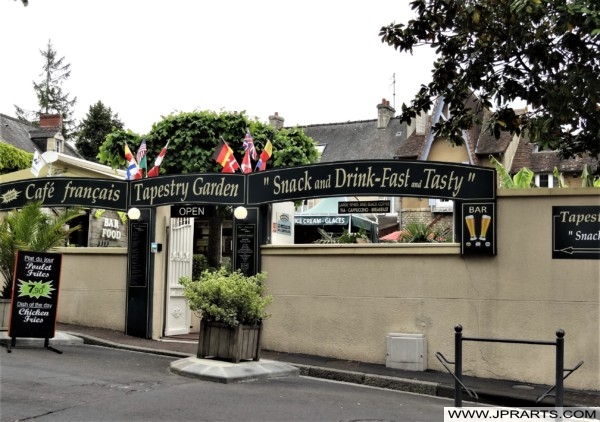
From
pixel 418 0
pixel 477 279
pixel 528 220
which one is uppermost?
pixel 418 0

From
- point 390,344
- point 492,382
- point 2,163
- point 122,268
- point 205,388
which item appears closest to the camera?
point 205,388

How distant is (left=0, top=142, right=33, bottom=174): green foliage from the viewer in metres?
29.6

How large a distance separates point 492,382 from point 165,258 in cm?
679

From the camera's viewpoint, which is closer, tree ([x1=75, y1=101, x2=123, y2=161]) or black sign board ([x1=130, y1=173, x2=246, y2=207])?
black sign board ([x1=130, y1=173, x2=246, y2=207])

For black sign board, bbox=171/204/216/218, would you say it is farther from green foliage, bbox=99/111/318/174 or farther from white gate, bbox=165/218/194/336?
green foliage, bbox=99/111/318/174

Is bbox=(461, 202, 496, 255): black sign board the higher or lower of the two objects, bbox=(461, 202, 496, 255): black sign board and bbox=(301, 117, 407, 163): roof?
the lower

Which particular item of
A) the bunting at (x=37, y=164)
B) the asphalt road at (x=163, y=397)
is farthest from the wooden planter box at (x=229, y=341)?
the bunting at (x=37, y=164)

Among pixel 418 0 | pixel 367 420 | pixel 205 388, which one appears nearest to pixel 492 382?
pixel 367 420

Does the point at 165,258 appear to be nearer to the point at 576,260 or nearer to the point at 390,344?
the point at 390,344

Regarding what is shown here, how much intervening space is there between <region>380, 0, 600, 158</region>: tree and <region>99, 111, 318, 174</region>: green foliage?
9.56 meters

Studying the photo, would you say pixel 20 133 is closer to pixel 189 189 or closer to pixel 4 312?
pixel 4 312

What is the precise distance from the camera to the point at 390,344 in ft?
36.1

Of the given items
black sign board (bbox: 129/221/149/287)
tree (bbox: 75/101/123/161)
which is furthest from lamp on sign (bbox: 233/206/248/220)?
tree (bbox: 75/101/123/161)

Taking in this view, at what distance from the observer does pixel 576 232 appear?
1023 cm
